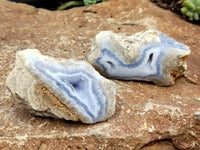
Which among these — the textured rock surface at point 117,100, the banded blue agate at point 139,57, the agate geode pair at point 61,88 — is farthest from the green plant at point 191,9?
the agate geode pair at point 61,88

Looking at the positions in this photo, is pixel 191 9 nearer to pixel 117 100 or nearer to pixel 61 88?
pixel 117 100

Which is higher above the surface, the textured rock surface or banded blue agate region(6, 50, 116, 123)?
banded blue agate region(6, 50, 116, 123)

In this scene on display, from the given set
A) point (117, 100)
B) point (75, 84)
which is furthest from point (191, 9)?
point (75, 84)

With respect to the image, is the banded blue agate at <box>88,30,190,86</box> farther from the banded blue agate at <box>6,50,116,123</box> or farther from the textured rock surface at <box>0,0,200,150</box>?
the banded blue agate at <box>6,50,116,123</box>

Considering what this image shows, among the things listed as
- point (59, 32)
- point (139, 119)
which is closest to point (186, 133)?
point (139, 119)

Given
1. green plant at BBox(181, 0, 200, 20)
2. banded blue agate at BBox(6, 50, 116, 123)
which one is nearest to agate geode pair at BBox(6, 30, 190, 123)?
banded blue agate at BBox(6, 50, 116, 123)

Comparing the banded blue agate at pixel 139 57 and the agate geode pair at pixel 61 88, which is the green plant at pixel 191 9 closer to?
the banded blue agate at pixel 139 57
